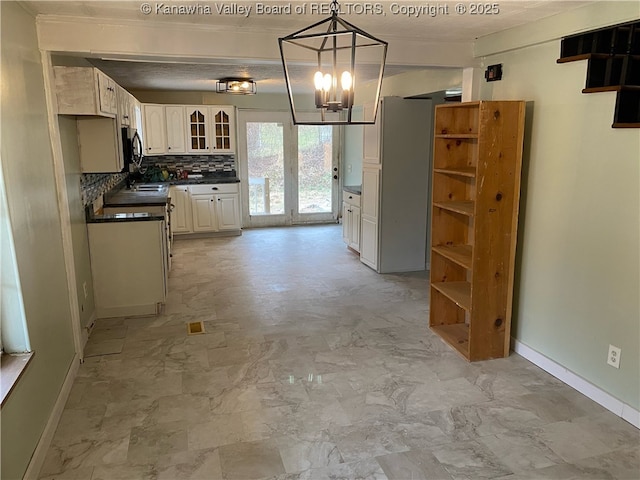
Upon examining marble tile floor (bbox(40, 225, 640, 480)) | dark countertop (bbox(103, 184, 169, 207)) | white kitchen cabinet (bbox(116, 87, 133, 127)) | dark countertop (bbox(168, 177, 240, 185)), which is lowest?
marble tile floor (bbox(40, 225, 640, 480))

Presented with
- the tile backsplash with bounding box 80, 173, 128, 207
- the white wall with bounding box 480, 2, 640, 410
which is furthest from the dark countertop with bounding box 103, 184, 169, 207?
the white wall with bounding box 480, 2, 640, 410

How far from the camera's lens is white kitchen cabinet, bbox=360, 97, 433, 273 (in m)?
5.15

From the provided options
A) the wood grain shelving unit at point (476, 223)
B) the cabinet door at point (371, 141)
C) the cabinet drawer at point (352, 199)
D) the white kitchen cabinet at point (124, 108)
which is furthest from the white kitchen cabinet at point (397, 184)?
the white kitchen cabinet at point (124, 108)

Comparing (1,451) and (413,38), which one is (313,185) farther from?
(1,451)

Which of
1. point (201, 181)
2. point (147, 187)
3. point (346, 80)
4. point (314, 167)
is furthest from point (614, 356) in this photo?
point (314, 167)

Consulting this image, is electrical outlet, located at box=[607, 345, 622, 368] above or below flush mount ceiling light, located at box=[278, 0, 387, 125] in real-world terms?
below

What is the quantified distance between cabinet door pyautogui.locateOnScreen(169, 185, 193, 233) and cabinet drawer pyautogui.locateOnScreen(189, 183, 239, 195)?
103 millimetres

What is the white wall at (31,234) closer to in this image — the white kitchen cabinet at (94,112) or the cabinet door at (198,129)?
the white kitchen cabinet at (94,112)

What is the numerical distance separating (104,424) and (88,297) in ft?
4.85

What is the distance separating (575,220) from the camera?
2871mm

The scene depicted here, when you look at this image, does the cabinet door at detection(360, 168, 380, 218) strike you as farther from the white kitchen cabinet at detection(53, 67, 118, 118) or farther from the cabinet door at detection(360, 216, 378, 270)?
the white kitchen cabinet at detection(53, 67, 118, 118)

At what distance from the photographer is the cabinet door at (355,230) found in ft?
19.5

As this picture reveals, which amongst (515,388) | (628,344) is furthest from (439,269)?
(628,344)

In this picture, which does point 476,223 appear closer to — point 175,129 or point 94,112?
point 94,112
